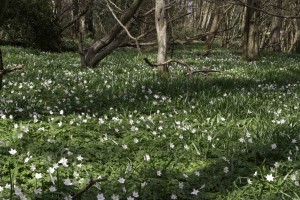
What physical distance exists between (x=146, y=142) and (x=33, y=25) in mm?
15244

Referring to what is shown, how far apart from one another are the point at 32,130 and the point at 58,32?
50.1 ft

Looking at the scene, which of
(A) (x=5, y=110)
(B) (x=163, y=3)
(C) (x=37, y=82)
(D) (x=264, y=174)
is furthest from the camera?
(B) (x=163, y=3)

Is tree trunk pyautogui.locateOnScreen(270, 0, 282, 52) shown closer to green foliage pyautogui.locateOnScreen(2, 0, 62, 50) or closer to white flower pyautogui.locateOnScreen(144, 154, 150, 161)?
green foliage pyautogui.locateOnScreen(2, 0, 62, 50)

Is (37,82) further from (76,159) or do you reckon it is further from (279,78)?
(279,78)

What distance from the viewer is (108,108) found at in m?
6.65

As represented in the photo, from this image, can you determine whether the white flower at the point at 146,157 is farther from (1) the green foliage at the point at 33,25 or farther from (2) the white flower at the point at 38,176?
(1) the green foliage at the point at 33,25

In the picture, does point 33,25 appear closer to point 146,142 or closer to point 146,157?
point 146,142

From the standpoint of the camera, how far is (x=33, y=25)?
18.5m

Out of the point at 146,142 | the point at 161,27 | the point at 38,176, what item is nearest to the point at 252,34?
the point at 161,27

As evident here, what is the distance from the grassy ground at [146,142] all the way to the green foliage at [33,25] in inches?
427

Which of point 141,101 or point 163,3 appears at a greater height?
point 163,3

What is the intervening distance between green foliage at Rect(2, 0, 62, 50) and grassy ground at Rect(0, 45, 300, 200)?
1084 centimetres

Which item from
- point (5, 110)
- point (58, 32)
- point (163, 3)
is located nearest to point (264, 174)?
point (5, 110)

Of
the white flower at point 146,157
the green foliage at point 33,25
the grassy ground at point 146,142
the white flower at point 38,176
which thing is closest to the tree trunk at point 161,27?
the grassy ground at point 146,142
